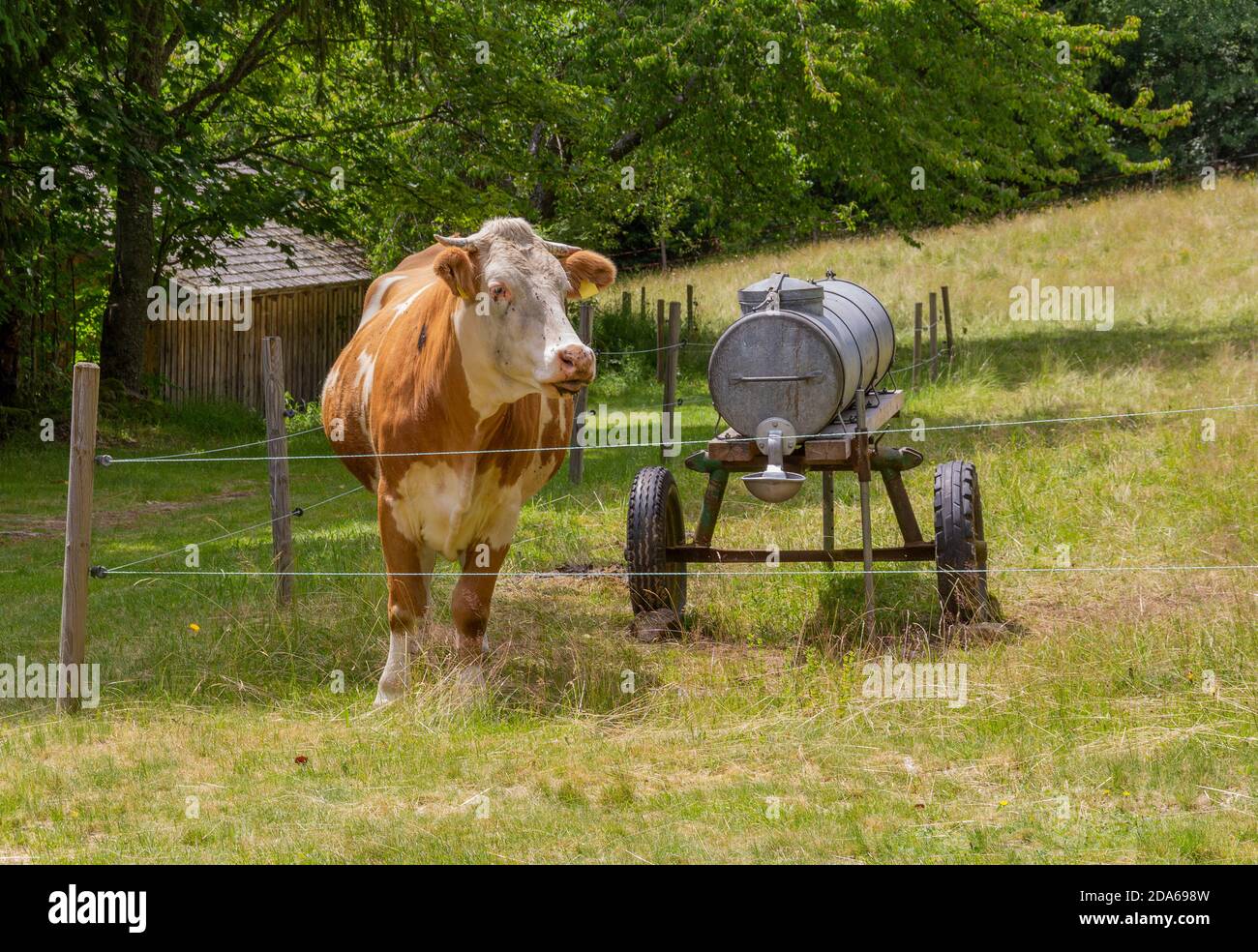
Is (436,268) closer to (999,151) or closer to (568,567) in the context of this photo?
(568,567)

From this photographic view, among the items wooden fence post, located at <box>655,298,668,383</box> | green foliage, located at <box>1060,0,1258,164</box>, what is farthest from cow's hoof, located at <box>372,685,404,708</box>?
green foliage, located at <box>1060,0,1258,164</box>

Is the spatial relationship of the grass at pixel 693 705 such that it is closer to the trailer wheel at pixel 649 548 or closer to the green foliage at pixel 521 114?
the trailer wheel at pixel 649 548

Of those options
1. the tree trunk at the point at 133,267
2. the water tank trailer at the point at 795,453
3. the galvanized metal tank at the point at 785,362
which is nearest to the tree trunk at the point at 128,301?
the tree trunk at the point at 133,267

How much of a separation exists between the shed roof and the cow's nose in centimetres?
1575

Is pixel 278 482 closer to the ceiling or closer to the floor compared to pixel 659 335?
closer to the floor

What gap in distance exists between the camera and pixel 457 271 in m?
6.48

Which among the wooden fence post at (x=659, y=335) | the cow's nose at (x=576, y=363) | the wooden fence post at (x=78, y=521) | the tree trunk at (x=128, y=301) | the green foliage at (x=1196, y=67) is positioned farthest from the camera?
the green foliage at (x=1196, y=67)

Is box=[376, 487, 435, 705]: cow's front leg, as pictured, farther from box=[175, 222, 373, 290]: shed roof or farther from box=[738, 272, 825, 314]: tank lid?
box=[175, 222, 373, 290]: shed roof

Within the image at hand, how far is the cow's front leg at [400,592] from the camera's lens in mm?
6953

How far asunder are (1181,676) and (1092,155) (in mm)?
37146

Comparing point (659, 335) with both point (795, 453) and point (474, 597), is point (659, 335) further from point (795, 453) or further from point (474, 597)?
point (474, 597)

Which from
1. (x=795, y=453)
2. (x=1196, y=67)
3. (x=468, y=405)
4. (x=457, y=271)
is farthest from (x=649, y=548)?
(x=1196, y=67)

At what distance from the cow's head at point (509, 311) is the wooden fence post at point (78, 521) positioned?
183 centimetres

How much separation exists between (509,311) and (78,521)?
2.33m
